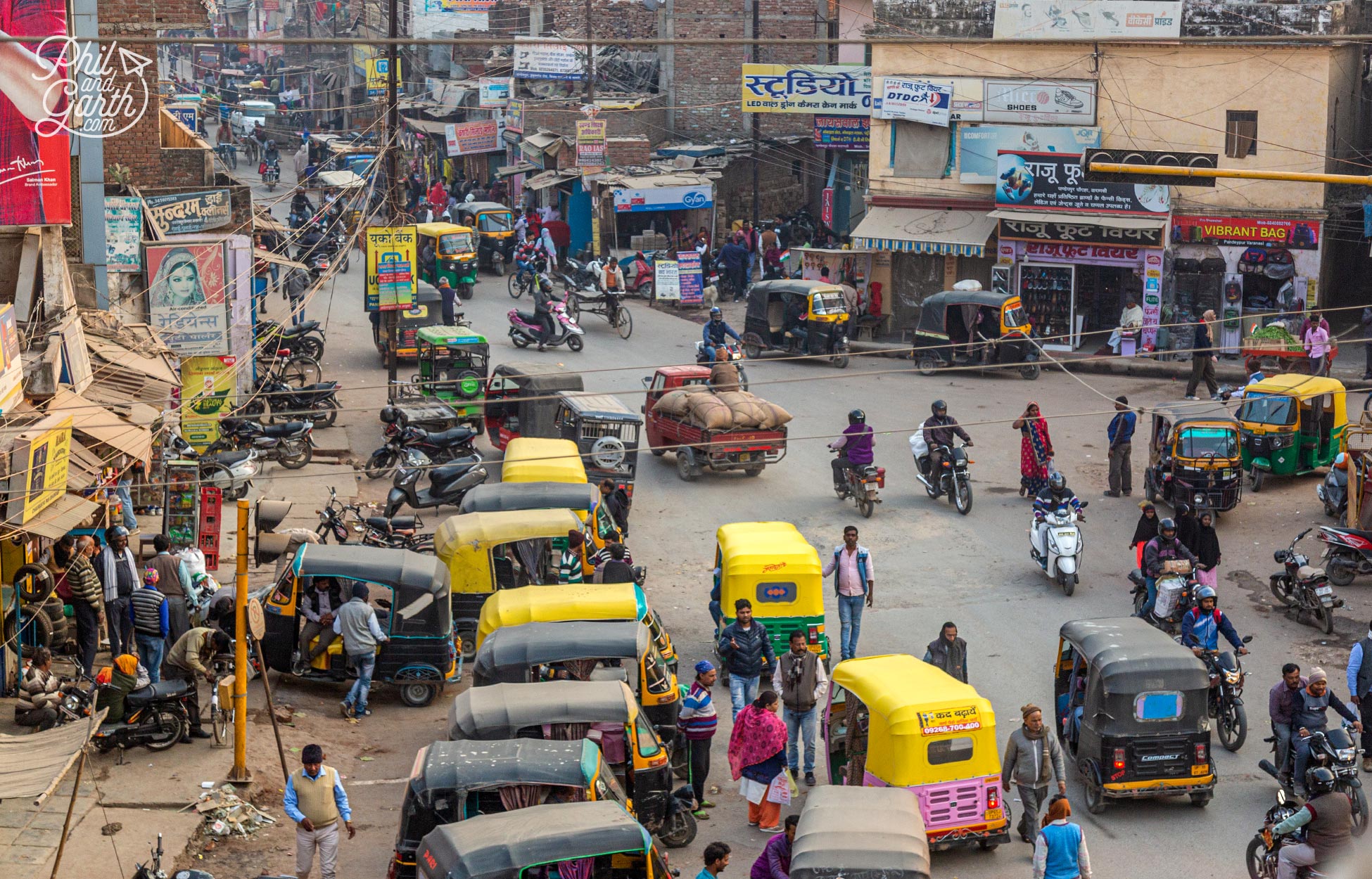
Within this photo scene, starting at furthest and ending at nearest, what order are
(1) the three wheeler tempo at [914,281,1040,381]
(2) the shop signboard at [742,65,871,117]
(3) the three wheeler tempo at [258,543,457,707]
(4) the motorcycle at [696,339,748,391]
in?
(2) the shop signboard at [742,65,871,117] → (1) the three wheeler tempo at [914,281,1040,381] → (4) the motorcycle at [696,339,748,391] → (3) the three wheeler tempo at [258,543,457,707]

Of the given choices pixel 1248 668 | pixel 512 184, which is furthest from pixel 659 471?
pixel 512 184

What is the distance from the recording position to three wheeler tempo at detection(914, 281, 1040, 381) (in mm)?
29828

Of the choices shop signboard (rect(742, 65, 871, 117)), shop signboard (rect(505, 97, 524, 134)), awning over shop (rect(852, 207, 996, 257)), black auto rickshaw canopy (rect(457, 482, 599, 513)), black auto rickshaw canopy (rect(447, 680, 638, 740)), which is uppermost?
shop signboard (rect(742, 65, 871, 117))

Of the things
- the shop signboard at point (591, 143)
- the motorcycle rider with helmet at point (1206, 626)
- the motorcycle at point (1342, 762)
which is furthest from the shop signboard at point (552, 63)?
the motorcycle at point (1342, 762)

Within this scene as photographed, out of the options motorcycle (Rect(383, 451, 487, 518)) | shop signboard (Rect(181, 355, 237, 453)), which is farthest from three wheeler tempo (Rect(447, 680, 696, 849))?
shop signboard (Rect(181, 355, 237, 453))

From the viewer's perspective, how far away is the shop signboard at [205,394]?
75.0 ft

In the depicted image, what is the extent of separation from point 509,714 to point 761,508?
10662 millimetres

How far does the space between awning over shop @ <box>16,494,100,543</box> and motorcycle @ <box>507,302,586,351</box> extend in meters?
17.3

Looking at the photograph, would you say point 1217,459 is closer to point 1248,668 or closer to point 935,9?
point 1248,668

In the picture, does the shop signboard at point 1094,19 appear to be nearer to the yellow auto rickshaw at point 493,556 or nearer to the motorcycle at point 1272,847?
the yellow auto rickshaw at point 493,556

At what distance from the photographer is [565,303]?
1323 inches

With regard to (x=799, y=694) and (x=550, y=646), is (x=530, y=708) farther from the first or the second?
(x=799, y=694)

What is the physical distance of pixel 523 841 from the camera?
9.48m

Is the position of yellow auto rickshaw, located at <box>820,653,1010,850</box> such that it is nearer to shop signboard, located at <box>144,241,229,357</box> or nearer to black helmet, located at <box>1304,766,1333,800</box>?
black helmet, located at <box>1304,766,1333,800</box>
